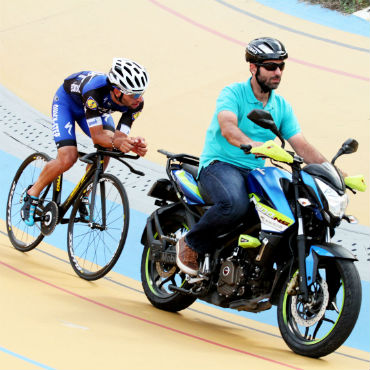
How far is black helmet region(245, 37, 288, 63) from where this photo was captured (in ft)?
14.8

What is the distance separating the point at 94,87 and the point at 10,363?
250 centimetres

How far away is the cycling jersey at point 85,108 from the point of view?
5.36 m

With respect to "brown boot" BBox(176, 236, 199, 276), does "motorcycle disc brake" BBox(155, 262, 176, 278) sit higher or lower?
lower

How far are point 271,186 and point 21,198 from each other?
260cm

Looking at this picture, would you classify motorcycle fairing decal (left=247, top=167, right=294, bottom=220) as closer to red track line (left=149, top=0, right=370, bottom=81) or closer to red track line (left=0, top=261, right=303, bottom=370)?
red track line (left=0, top=261, right=303, bottom=370)

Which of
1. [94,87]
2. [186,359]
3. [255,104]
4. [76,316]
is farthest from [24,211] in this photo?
[186,359]

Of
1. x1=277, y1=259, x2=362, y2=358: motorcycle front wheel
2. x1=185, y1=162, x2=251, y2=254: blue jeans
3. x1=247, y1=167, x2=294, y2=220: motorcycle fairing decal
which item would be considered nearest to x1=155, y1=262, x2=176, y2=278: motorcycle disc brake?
x1=185, y1=162, x2=251, y2=254: blue jeans

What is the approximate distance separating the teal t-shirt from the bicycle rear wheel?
1.77m

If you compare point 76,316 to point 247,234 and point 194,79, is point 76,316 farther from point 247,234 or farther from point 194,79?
point 194,79

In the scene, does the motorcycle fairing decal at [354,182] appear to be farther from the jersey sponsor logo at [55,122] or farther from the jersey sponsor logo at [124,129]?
the jersey sponsor logo at [55,122]

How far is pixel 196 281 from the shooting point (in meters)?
4.78

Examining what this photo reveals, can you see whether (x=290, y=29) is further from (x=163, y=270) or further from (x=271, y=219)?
(x=271, y=219)

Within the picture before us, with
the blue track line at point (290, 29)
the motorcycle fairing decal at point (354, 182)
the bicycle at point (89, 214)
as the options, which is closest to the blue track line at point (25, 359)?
the bicycle at point (89, 214)

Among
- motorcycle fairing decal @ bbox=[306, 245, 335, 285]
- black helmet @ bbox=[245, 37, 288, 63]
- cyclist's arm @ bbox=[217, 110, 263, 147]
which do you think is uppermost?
black helmet @ bbox=[245, 37, 288, 63]
